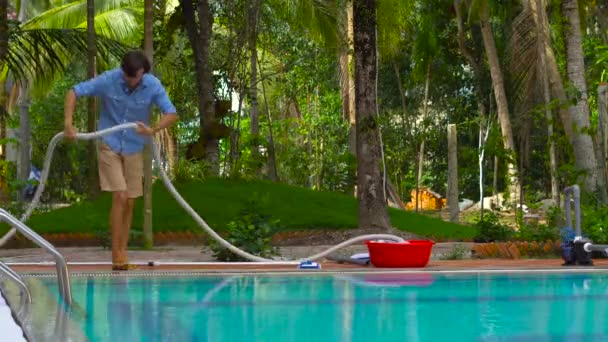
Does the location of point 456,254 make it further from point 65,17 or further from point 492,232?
point 65,17

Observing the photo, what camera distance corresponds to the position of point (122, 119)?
7.79 m

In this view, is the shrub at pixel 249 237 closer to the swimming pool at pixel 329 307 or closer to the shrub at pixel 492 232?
the swimming pool at pixel 329 307

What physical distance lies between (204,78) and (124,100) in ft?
26.4

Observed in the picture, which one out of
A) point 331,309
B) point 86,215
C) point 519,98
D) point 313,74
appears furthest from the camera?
point 313,74

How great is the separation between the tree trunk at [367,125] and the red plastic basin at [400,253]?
3.64 meters

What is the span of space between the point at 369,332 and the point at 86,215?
345 inches

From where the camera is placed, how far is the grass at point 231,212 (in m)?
12.9

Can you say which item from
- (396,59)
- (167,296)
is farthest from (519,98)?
(167,296)

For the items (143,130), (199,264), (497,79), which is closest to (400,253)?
(199,264)

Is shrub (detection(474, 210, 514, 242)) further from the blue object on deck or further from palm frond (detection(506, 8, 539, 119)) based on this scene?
palm frond (detection(506, 8, 539, 119))

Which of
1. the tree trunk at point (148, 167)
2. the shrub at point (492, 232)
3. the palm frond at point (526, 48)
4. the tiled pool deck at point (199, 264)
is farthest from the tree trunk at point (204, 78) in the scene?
the palm frond at point (526, 48)

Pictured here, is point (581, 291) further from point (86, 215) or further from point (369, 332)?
point (86, 215)

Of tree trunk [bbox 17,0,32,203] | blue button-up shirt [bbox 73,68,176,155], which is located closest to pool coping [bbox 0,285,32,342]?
blue button-up shirt [bbox 73,68,176,155]

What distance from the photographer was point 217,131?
15.1 m
